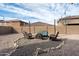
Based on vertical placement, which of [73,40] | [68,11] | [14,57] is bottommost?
[14,57]

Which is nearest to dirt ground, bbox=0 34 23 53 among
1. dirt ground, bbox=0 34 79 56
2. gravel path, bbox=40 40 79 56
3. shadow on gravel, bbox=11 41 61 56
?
dirt ground, bbox=0 34 79 56

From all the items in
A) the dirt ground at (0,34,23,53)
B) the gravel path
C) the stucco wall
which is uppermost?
the stucco wall

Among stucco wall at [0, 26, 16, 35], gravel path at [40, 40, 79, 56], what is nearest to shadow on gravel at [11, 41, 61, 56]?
gravel path at [40, 40, 79, 56]

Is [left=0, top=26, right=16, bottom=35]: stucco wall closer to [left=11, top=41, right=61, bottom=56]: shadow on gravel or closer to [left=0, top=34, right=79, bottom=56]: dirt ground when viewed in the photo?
[left=0, top=34, right=79, bottom=56]: dirt ground

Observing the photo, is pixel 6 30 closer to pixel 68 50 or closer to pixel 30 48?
pixel 30 48

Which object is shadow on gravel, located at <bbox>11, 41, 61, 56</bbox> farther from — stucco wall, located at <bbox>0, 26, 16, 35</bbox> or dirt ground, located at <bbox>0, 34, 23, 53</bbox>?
stucco wall, located at <bbox>0, 26, 16, 35</bbox>

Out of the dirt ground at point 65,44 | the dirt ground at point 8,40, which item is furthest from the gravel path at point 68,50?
the dirt ground at point 8,40

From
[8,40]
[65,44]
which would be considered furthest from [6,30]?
[65,44]

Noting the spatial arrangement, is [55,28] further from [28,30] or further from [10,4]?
[10,4]

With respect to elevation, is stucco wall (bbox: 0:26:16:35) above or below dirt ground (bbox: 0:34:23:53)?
above

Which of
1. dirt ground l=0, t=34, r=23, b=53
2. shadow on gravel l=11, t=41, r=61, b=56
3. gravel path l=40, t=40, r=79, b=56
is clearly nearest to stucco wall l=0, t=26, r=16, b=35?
dirt ground l=0, t=34, r=23, b=53

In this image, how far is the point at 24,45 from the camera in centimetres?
351

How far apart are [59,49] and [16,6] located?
2.62ft

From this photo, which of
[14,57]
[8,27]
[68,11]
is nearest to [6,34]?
[8,27]
